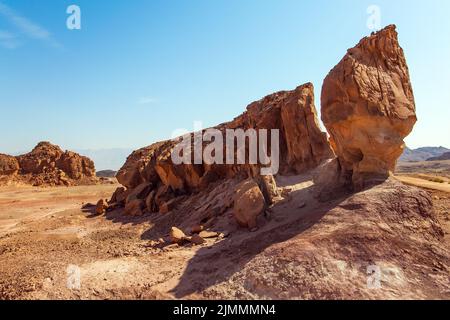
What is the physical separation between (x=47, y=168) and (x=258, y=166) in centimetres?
3482

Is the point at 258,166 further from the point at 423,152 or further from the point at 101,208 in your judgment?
the point at 423,152

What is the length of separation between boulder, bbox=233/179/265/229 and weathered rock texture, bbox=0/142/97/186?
109 feet

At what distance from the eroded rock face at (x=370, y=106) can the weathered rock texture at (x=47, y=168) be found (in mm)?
35606

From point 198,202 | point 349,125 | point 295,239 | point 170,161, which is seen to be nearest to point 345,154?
point 349,125

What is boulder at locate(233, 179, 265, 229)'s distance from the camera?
9.20 metres

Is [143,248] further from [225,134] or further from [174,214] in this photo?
[225,134]

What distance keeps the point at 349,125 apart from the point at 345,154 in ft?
2.92

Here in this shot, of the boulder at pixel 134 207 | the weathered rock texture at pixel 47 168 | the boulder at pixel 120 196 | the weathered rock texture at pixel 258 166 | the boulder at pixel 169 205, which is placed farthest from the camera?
the weathered rock texture at pixel 47 168

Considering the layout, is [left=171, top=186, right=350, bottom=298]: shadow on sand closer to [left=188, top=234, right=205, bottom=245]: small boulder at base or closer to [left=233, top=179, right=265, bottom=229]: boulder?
[left=233, top=179, right=265, bottom=229]: boulder

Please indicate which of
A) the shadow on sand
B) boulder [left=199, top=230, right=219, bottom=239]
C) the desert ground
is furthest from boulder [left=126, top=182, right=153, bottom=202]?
the shadow on sand

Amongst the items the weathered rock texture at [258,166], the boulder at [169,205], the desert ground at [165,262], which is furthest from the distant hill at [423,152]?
the desert ground at [165,262]

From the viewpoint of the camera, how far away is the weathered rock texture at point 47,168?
36.9 metres

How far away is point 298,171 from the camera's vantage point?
12.4 meters

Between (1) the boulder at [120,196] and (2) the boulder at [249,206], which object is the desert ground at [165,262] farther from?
(1) the boulder at [120,196]
